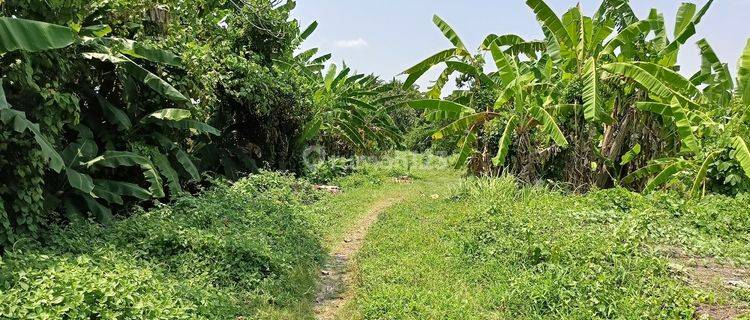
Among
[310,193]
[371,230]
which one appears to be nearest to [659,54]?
[371,230]

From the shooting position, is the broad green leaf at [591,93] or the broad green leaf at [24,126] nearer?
the broad green leaf at [24,126]

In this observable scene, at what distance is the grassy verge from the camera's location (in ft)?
14.1

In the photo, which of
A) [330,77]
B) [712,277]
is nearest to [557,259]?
[712,277]

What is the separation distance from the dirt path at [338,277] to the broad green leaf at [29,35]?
11.7 feet

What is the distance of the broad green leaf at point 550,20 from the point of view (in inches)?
394

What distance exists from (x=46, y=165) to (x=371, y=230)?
4.92 m

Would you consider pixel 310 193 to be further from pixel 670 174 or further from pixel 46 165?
pixel 670 174

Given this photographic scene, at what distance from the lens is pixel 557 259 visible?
17.2 feet

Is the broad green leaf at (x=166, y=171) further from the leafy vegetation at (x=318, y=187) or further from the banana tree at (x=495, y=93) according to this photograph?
the banana tree at (x=495, y=93)

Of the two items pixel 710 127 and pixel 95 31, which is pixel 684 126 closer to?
pixel 710 127

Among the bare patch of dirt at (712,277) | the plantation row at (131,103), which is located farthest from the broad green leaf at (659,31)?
the plantation row at (131,103)

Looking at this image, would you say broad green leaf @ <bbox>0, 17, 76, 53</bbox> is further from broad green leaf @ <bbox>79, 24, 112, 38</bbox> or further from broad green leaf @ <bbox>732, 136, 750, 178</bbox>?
broad green leaf @ <bbox>732, 136, 750, 178</bbox>

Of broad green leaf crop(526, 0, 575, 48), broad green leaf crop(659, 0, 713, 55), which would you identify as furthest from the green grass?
broad green leaf crop(659, 0, 713, 55)

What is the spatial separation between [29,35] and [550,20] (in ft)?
29.7
